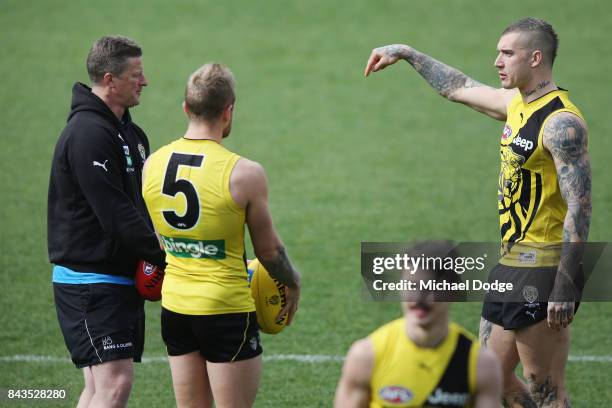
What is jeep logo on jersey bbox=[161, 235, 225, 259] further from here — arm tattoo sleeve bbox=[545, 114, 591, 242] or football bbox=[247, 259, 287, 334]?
arm tattoo sleeve bbox=[545, 114, 591, 242]

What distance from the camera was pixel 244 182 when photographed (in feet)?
16.8

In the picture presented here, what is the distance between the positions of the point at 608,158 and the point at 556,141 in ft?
32.8

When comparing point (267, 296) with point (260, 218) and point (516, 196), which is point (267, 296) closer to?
point (260, 218)

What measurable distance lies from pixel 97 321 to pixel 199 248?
984 millimetres

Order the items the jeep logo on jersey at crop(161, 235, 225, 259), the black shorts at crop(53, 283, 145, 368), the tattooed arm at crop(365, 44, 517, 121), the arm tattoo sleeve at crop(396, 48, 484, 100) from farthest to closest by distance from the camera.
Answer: the arm tattoo sleeve at crop(396, 48, 484, 100)
the tattooed arm at crop(365, 44, 517, 121)
the black shorts at crop(53, 283, 145, 368)
the jeep logo on jersey at crop(161, 235, 225, 259)

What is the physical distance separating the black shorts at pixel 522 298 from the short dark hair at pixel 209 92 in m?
2.07

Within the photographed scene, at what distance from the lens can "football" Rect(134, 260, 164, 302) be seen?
587 cm

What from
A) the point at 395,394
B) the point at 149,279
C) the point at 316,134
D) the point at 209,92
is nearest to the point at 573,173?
the point at 395,394

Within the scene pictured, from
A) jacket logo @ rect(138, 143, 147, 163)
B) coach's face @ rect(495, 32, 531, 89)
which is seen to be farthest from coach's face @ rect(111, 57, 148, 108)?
coach's face @ rect(495, 32, 531, 89)

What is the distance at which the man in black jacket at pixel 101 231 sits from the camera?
18.6 ft

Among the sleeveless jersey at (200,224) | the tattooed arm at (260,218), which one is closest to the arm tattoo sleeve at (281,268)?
the tattooed arm at (260,218)

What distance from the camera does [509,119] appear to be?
6207 mm

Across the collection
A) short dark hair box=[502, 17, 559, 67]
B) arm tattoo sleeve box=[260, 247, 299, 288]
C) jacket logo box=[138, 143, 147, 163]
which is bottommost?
arm tattoo sleeve box=[260, 247, 299, 288]

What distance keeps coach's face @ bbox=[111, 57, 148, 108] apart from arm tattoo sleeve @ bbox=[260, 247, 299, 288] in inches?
57.5
